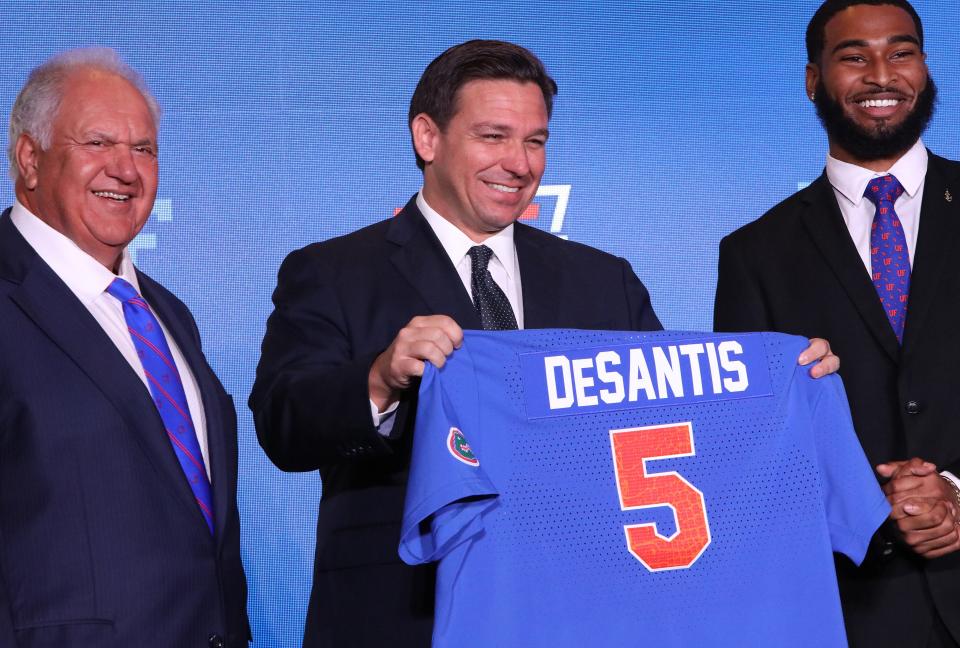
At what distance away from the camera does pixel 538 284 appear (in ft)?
7.07

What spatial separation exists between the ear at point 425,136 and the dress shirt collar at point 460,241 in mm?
90

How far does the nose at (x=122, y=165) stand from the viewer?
2027mm

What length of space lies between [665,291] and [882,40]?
3.57ft

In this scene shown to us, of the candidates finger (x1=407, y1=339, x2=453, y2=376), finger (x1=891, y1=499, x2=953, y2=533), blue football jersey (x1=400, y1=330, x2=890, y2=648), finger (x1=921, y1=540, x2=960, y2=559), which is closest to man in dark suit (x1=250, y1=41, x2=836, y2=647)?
finger (x1=407, y1=339, x2=453, y2=376)

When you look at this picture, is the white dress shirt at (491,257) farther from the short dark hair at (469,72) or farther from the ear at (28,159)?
the ear at (28,159)

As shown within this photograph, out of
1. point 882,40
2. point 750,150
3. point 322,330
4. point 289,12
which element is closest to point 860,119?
point 882,40

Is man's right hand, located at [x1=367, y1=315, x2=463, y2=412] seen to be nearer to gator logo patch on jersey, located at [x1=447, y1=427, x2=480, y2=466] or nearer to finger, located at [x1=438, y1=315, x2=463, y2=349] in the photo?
finger, located at [x1=438, y1=315, x2=463, y2=349]

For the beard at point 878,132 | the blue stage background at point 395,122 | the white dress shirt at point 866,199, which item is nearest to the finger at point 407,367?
the white dress shirt at point 866,199

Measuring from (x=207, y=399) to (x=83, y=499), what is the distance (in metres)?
0.35

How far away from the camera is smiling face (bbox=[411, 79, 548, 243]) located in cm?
213

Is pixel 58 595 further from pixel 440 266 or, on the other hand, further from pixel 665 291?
pixel 665 291

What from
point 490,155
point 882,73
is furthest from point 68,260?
point 882,73

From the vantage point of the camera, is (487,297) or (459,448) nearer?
(459,448)

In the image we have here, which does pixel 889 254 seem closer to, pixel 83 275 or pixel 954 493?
pixel 954 493
